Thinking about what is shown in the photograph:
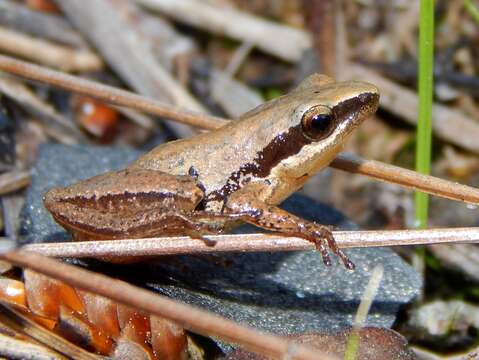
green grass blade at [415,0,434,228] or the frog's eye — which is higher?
green grass blade at [415,0,434,228]

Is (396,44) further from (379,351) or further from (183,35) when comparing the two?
(379,351)

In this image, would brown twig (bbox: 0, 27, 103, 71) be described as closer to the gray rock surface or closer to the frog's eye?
the gray rock surface

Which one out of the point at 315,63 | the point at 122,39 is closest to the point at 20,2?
the point at 122,39

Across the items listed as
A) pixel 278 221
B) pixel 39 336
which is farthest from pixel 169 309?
pixel 278 221

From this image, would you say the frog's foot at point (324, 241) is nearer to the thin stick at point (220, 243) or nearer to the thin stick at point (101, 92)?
the thin stick at point (220, 243)

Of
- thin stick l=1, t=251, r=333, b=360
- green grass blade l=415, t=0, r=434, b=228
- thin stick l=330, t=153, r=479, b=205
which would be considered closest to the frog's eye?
thin stick l=330, t=153, r=479, b=205

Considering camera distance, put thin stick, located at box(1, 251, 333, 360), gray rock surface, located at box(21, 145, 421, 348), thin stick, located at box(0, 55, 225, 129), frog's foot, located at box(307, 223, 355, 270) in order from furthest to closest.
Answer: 1. thin stick, located at box(0, 55, 225, 129)
2. gray rock surface, located at box(21, 145, 421, 348)
3. frog's foot, located at box(307, 223, 355, 270)
4. thin stick, located at box(1, 251, 333, 360)

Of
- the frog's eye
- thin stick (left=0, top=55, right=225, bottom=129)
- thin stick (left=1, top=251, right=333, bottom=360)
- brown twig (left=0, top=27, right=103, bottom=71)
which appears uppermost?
brown twig (left=0, top=27, right=103, bottom=71)
